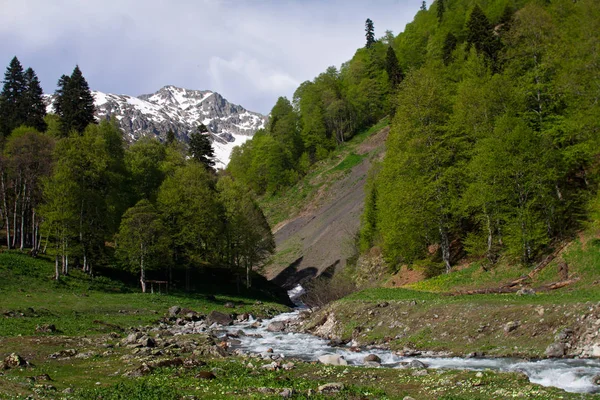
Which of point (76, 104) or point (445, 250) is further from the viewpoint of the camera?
point (76, 104)

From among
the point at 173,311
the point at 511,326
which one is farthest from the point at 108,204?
the point at 511,326

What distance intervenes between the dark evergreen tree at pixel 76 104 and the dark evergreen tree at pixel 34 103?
4030 millimetres

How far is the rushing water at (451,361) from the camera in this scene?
48.0ft

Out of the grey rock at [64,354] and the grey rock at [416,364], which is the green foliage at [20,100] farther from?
the grey rock at [416,364]

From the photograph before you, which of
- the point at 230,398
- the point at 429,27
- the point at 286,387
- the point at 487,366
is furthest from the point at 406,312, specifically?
the point at 429,27

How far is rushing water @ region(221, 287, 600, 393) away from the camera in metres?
14.6

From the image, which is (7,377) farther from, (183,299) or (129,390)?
(183,299)

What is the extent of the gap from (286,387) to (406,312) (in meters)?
13.7

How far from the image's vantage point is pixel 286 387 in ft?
47.3

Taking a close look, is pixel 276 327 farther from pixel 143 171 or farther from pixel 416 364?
pixel 143 171

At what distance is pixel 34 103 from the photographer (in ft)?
249

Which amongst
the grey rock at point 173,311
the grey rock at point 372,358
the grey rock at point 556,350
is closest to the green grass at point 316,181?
the grey rock at point 173,311

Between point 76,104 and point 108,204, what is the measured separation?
2677 cm

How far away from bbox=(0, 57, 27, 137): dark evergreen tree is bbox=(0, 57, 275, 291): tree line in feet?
0.78
